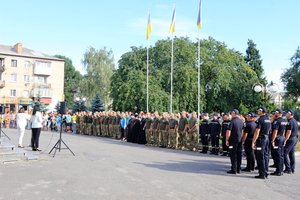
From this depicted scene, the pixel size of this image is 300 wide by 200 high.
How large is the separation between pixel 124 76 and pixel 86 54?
23.7 metres

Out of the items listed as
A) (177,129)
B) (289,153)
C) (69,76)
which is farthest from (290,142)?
(69,76)

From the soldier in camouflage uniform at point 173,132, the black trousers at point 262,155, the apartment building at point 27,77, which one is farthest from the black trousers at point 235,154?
the apartment building at point 27,77

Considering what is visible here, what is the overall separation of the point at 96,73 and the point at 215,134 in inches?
2029

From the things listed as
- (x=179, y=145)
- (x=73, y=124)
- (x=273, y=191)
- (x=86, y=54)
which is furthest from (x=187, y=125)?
(x=86, y=54)

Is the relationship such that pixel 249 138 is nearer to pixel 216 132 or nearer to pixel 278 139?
pixel 278 139

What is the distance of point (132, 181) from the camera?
30.7 ft

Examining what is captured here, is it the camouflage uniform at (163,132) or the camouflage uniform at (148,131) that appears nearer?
the camouflage uniform at (163,132)

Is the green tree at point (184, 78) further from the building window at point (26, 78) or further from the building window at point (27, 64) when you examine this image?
the building window at point (26, 78)

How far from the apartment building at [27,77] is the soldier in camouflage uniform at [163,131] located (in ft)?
167

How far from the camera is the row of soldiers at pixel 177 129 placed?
16750 mm

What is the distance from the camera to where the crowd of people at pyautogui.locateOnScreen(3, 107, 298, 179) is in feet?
36.7

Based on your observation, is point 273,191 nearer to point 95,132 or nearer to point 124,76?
point 95,132

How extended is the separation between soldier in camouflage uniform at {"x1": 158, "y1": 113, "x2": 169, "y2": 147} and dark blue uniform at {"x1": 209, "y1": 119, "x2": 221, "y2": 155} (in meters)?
3.50

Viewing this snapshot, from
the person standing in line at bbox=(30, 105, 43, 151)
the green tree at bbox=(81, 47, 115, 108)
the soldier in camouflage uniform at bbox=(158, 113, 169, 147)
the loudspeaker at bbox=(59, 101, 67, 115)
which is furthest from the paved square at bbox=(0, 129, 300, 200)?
the green tree at bbox=(81, 47, 115, 108)
